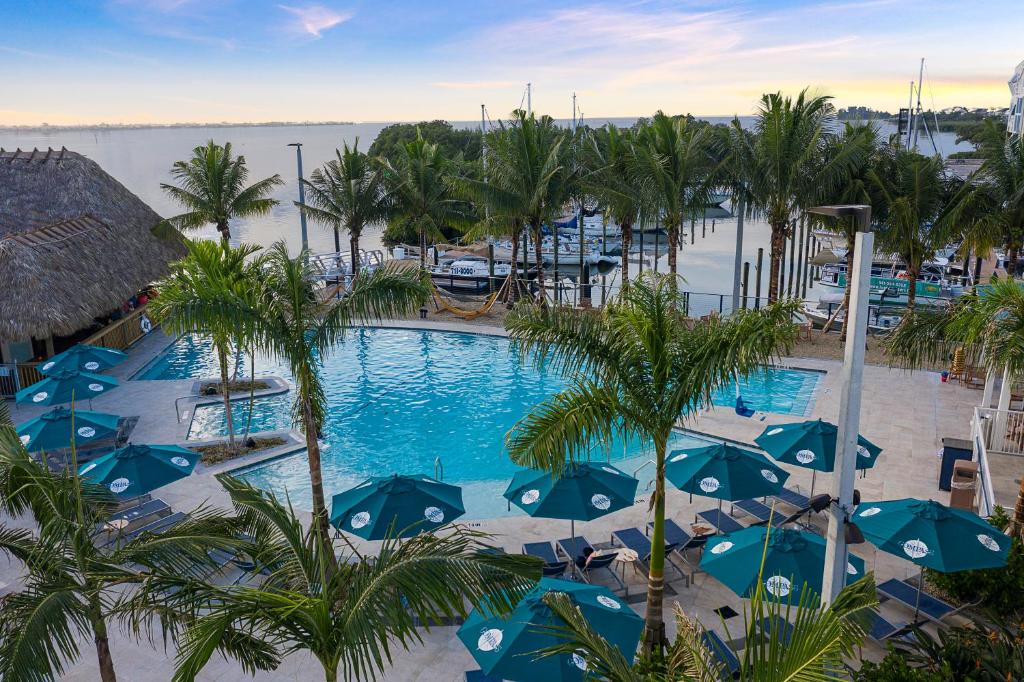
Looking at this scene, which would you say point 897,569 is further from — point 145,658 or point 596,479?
point 145,658

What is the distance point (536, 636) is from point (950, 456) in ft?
32.5

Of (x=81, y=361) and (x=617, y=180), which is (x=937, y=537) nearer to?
(x=81, y=361)

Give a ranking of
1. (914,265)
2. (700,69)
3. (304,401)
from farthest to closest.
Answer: (700,69), (914,265), (304,401)

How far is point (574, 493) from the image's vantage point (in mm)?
10711

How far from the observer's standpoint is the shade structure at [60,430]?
44.2 ft

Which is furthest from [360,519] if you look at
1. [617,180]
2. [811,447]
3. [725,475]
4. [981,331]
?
[617,180]

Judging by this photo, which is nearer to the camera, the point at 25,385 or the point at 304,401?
the point at 304,401

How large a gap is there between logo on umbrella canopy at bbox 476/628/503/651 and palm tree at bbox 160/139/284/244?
72.5 feet

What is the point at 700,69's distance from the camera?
1912 inches

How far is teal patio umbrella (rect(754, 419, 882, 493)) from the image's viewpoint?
1207cm

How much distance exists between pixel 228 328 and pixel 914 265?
18.5 meters

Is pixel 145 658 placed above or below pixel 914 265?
below

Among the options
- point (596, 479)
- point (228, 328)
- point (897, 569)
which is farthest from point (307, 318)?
point (897, 569)

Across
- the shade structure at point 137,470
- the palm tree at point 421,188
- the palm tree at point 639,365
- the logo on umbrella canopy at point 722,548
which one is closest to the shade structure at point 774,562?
the logo on umbrella canopy at point 722,548
